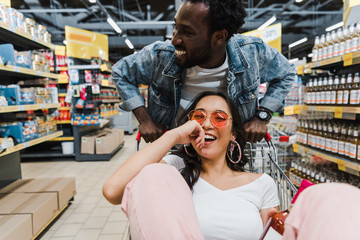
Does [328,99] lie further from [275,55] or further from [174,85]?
[174,85]

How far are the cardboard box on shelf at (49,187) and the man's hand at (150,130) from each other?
6.17 feet

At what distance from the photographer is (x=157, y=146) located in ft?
3.78

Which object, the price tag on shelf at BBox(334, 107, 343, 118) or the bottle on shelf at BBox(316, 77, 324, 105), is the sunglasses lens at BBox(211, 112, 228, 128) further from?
the bottle on shelf at BBox(316, 77, 324, 105)

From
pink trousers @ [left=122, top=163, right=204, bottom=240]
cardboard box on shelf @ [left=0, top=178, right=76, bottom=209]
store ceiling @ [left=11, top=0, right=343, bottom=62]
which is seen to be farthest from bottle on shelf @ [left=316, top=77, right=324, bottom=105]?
store ceiling @ [left=11, top=0, right=343, bottom=62]

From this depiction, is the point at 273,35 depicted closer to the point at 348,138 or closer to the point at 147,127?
the point at 348,138

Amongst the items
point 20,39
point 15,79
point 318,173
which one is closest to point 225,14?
point 318,173

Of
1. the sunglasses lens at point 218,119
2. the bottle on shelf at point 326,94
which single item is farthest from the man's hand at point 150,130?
the bottle on shelf at point 326,94

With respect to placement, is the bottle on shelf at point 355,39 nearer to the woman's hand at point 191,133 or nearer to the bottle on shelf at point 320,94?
the bottle on shelf at point 320,94

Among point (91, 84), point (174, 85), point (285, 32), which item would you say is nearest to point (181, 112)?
point (174, 85)

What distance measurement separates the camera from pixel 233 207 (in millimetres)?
1226

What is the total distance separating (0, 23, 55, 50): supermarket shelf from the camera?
2672 millimetres

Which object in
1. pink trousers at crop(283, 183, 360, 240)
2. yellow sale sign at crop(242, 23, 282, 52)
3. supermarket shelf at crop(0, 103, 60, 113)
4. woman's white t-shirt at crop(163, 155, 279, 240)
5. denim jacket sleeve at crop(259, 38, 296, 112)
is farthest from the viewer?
yellow sale sign at crop(242, 23, 282, 52)

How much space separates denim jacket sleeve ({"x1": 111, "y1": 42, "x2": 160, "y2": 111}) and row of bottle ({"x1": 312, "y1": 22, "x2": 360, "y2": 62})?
89.5 inches

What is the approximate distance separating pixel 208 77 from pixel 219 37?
32 centimetres
